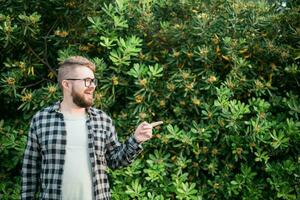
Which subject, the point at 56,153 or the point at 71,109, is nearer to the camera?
the point at 56,153

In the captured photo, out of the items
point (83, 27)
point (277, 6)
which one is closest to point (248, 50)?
point (277, 6)

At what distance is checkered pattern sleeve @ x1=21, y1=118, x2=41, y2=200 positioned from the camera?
327cm

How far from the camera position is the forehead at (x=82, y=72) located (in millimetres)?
3256

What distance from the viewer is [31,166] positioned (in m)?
3.29

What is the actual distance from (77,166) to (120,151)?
1.14 ft

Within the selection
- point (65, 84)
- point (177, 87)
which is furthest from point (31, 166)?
point (177, 87)

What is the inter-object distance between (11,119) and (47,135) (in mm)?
1820

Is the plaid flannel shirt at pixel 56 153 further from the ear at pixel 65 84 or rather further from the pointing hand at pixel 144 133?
the ear at pixel 65 84

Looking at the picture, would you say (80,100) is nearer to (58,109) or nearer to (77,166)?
(58,109)

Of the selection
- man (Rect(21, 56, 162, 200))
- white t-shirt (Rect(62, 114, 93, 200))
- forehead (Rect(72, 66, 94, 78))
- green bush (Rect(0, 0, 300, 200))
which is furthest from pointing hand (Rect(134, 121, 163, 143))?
green bush (Rect(0, 0, 300, 200))

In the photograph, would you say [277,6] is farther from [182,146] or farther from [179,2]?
[182,146]

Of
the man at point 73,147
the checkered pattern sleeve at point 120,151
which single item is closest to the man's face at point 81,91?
the man at point 73,147

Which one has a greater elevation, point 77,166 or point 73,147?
point 73,147

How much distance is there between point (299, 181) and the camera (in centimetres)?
443
